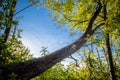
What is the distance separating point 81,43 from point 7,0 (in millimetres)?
7614

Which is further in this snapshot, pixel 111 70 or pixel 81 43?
pixel 111 70

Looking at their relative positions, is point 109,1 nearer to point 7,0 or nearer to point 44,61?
point 44,61

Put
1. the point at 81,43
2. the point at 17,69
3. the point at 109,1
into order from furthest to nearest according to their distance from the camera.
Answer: the point at 109,1
the point at 81,43
the point at 17,69

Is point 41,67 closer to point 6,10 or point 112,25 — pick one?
point 6,10

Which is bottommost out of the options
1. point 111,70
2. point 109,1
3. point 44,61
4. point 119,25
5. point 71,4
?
point 44,61

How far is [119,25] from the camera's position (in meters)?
14.8

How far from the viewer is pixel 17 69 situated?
9.25 meters

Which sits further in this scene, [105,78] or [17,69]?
[105,78]

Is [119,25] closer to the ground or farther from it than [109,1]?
closer to the ground

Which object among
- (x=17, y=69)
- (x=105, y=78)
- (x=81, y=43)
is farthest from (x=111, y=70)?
(x=17, y=69)

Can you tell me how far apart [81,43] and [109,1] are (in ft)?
12.5

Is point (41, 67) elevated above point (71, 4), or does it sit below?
below

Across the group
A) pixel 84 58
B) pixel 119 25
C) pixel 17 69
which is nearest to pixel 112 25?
pixel 119 25

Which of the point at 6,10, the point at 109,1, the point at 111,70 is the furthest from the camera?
the point at 111,70
